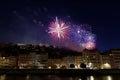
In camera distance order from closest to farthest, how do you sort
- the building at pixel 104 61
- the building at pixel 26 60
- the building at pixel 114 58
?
the building at pixel 114 58
the building at pixel 104 61
the building at pixel 26 60

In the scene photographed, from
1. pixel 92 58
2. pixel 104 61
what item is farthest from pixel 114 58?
pixel 92 58

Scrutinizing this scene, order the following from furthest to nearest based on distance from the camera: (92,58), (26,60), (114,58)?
(26,60) < (114,58) < (92,58)

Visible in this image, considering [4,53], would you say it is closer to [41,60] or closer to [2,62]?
[2,62]

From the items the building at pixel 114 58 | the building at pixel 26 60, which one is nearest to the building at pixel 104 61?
the building at pixel 114 58

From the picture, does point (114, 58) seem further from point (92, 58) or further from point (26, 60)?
point (26, 60)

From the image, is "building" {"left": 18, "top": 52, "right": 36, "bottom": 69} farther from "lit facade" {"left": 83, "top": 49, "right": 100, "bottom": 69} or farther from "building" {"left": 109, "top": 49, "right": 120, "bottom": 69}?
"building" {"left": 109, "top": 49, "right": 120, "bottom": 69}

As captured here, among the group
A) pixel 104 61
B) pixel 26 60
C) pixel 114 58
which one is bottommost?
pixel 104 61

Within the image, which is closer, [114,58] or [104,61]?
[114,58]

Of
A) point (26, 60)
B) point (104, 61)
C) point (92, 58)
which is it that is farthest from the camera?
point (26, 60)

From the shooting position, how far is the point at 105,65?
113m

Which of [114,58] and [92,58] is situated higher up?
[92,58]

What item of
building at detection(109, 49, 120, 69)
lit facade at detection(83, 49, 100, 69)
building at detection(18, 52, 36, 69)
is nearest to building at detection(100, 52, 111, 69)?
building at detection(109, 49, 120, 69)

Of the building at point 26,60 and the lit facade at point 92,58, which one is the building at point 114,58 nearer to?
the lit facade at point 92,58

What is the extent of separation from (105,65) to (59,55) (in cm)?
2541
